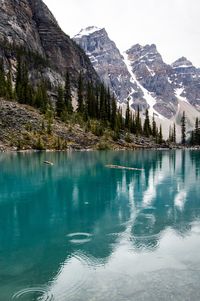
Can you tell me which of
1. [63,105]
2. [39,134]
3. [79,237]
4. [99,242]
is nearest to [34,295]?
[99,242]

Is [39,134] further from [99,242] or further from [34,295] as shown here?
[34,295]

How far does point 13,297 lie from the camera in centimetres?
1577

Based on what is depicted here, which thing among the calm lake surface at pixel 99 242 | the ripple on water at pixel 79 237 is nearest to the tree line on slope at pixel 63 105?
the calm lake surface at pixel 99 242

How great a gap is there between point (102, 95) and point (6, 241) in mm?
173945

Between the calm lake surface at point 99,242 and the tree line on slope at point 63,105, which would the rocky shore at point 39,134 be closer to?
the tree line on slope at point 63,105

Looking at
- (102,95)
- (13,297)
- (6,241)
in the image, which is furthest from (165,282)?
(102,95)

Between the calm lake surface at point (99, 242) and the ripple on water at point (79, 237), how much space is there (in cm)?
7

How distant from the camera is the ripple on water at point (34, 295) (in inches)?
618

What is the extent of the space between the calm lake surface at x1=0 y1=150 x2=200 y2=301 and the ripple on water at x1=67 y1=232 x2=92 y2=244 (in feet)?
0.22

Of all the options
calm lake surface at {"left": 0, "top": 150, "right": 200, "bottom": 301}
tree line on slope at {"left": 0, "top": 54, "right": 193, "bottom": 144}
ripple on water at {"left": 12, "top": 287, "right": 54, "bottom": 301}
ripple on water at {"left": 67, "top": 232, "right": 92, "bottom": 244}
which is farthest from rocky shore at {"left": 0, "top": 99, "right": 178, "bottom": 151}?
ripple on water at {"left": 12, "top": 287, "right": 54, "bottom": 301}

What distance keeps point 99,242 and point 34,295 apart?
320 inches

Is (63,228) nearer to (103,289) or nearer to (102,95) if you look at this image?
(103,289)

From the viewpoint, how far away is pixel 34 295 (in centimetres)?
1603

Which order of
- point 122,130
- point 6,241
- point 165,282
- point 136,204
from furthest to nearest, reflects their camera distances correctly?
point 122,130 → point 136,204 → point 6,241 → point 165,282
